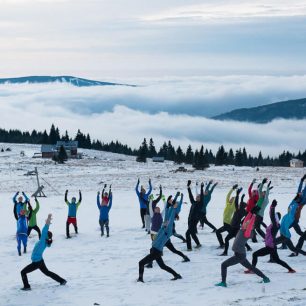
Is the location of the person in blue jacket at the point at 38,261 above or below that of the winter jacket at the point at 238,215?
below

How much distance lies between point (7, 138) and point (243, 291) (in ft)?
464

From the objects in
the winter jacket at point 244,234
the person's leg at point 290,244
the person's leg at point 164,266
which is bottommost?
the person's leg at point 164,266

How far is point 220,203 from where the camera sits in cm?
2917

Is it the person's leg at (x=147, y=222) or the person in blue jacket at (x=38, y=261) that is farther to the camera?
the person's leg at (x=147, y=222)

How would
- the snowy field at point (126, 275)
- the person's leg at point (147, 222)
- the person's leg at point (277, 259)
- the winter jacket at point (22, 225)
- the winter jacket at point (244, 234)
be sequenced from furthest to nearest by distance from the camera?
the person's leg at point (147, 222) < the winter jacket at point (22, 225) < the person's leg at point (277, 259) < the winter jacket at point (244, 234) < the snowy field at point (126, 275)

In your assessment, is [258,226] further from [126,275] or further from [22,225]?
[22,225]

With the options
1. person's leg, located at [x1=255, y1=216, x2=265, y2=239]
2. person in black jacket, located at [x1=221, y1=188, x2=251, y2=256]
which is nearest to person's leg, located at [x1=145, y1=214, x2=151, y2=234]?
person's leg, located at [x1=255, y1=216, x2=265, y2=239]

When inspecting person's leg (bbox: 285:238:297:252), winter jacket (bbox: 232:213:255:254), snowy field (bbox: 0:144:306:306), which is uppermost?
winter jacket (bbox: 232:213:255:254)

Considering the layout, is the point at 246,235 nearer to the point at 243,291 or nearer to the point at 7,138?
the point at 243,291

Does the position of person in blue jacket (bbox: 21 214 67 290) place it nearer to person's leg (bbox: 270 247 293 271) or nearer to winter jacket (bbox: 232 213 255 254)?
winter jacket (bbox: 232 213 255 254)

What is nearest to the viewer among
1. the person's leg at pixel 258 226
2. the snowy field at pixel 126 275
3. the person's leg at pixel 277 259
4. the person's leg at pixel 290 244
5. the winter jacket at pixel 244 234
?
the snowy field at pixel 126 275

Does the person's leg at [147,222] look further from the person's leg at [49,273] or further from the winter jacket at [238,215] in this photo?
the person's leg at [49,273]

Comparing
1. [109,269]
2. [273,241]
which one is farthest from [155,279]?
[273,241]

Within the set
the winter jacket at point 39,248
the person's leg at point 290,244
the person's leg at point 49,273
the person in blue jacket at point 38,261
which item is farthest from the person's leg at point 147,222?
the winter jacket at point 39,248
